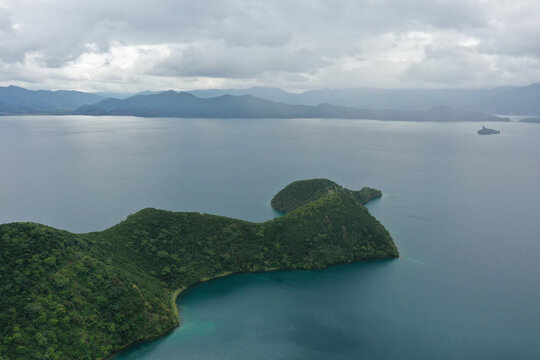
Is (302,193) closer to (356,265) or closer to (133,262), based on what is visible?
(356,265)

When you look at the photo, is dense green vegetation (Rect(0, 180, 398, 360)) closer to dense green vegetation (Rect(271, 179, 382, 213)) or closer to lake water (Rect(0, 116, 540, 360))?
lake water (Rect(0, 116, 540, 360))

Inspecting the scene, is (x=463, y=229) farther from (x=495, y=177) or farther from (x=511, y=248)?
(x=495, y=177)

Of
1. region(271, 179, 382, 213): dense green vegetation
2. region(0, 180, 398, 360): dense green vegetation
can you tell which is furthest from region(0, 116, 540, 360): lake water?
region(271, 179, 382, 213): dense green vegetation

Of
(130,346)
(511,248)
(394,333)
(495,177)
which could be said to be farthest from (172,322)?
(495,177)

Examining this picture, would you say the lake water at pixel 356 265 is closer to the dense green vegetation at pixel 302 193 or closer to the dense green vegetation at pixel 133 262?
the dense green vegetation at pixel 133 262

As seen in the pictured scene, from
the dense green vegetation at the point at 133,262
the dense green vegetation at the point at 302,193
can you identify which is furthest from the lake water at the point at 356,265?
the dense green vegetation at the point at 302,193

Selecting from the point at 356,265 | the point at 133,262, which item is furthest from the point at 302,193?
the point at 133,262
